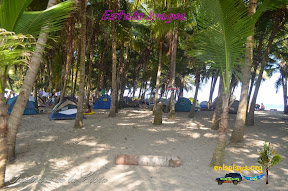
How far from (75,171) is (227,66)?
3693mm

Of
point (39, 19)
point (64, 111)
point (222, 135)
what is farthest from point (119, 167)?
point (64, 111)

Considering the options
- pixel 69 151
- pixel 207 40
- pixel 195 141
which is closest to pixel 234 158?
pixel 195 141

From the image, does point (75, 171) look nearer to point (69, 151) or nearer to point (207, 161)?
point (69, 151)

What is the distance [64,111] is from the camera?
11141 millimetres

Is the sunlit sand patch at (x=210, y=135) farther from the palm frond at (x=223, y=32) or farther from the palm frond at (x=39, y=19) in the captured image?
the palm frond at (x=39, y=19)

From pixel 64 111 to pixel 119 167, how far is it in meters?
7.73

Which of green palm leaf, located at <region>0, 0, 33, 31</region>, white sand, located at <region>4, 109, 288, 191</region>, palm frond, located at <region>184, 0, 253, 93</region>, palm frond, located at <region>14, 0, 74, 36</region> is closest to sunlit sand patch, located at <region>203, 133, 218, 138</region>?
white sand, located at <region>4, 109, 288, 191</region>

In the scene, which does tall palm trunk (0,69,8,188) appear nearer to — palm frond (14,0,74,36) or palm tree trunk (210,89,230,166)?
palm frond (14,0,74,36)

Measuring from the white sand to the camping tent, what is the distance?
3.02m

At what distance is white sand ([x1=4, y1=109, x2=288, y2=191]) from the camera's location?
362cm

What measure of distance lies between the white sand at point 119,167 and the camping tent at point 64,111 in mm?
3018

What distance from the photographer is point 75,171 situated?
418 centimetres

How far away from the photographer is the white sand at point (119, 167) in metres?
3.62

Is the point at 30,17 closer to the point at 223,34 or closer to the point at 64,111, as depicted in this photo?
the point at 223,34
